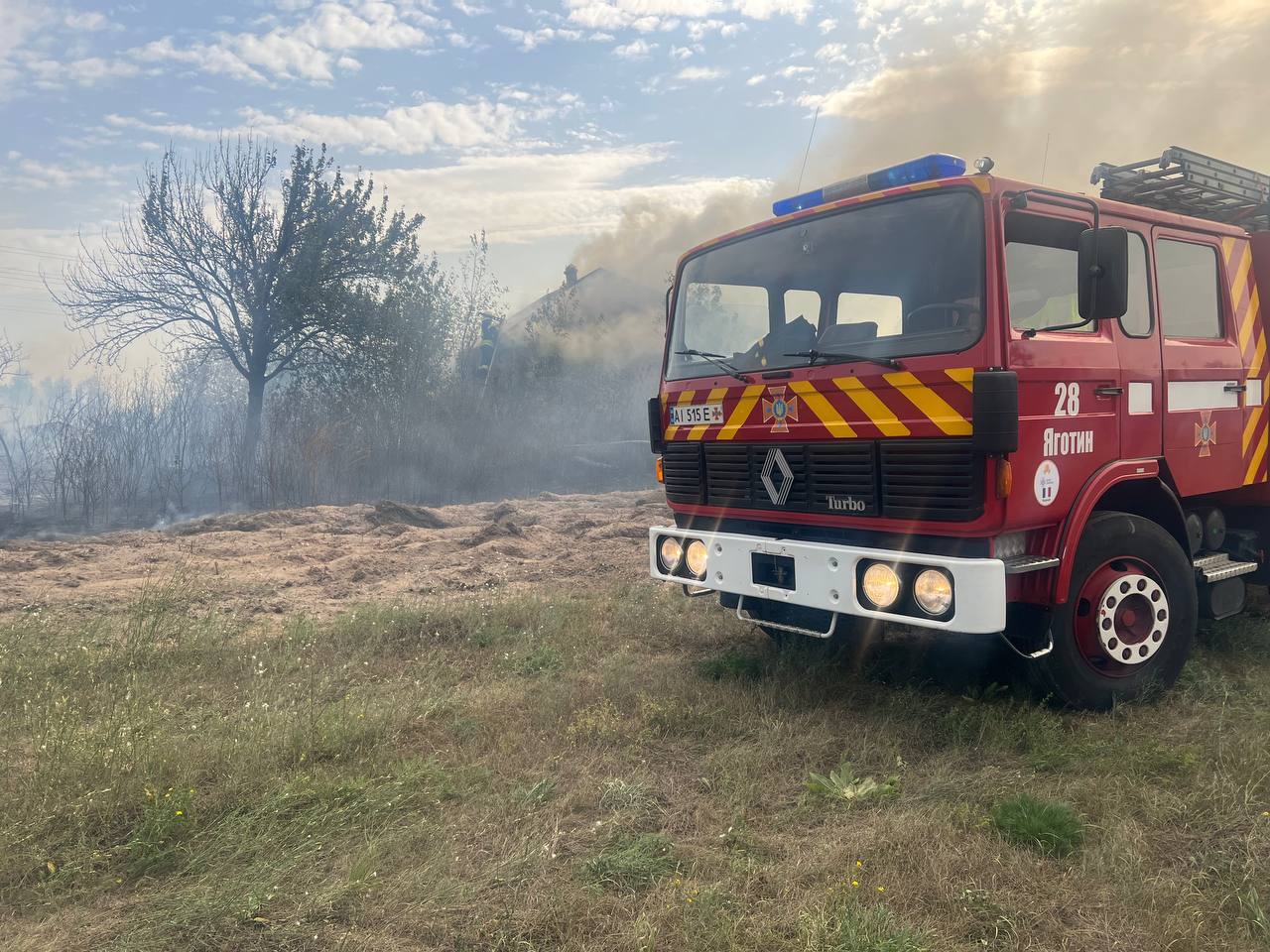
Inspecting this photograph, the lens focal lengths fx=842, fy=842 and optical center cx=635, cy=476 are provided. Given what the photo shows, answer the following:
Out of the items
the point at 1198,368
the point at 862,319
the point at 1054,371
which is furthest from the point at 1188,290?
the point at 862,319

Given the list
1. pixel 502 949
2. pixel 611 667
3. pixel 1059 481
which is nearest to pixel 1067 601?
pixel 1059 481

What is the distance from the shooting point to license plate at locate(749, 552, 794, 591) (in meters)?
3.98

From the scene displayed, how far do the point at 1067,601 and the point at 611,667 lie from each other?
245cm

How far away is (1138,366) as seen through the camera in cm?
406

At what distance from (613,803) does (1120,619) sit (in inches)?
101

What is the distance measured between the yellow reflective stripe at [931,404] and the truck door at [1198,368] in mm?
1536

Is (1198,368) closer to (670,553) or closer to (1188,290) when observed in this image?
Answer: (1188,290)

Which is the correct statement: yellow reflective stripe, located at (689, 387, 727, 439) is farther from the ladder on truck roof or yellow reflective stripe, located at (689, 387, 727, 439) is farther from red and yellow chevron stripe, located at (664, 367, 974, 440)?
the ladder on truck roof

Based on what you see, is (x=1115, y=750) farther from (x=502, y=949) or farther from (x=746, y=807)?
(x=502, y=949)

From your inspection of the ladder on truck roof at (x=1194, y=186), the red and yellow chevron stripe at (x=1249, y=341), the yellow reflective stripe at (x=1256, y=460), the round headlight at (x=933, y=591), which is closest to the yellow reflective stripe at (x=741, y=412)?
the round headlight at (x=933, y=591)

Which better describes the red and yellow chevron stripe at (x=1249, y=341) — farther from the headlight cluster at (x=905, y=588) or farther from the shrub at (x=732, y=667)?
the shrub at (x=732, y=667)

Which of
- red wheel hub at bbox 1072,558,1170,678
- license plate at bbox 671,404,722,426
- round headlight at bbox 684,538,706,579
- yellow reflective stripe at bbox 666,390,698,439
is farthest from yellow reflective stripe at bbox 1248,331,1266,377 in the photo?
round headlight at bbox 684,538,706,579

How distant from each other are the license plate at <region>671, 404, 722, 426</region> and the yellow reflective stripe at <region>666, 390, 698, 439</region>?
2cm

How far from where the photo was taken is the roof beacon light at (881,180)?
3.80 m
